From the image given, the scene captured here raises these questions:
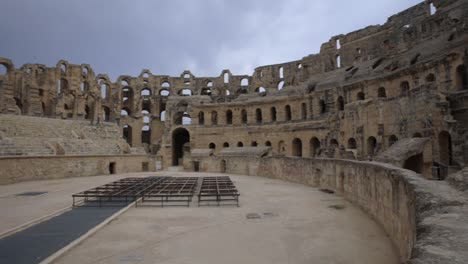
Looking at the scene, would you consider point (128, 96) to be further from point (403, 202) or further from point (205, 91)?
point (403, 202)

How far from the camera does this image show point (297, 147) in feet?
109

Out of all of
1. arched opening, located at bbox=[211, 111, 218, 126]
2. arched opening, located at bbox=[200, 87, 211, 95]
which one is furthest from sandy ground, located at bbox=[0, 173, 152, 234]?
arched opening, located at bbox=[200, 87, 211, 95]

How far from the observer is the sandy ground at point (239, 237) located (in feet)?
20.7

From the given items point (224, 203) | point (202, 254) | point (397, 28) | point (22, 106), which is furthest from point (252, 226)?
point (22, 106)

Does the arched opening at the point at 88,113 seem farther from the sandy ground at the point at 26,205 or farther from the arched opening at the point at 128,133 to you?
the sandy ground at the point at 26,205

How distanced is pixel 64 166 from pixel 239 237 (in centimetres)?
2088

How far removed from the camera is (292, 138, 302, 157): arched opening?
32625mm

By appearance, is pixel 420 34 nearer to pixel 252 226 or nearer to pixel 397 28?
Answer: pixel 397 28

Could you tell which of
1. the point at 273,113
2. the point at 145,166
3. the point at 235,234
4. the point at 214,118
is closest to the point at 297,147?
the point at 273,113

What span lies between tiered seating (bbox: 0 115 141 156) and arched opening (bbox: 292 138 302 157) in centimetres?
1611

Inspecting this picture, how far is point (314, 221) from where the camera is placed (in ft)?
30.5

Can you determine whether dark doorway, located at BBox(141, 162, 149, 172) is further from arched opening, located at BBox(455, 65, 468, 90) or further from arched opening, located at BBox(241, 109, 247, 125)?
arched opening, located at BBox(455, 65, 468, 90)

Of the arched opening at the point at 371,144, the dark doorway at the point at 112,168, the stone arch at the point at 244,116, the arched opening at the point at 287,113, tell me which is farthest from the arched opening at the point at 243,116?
the arched opening at the point at 371,144

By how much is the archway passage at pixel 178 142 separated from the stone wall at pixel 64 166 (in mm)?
7869
